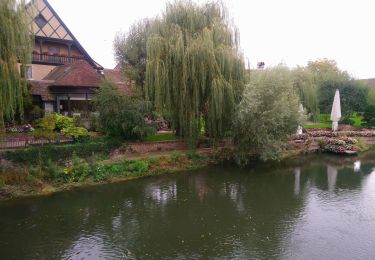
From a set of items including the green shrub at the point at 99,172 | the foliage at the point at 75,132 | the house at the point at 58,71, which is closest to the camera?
the green shrub at the point at 99,172

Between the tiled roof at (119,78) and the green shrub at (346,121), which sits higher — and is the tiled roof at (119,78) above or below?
above

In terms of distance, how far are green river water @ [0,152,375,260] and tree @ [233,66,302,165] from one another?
2.00m

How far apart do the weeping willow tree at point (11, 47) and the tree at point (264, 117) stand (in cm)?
1060

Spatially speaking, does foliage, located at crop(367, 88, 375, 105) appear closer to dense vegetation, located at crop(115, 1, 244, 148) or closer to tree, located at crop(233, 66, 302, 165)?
tree, located at crop(233, 66, 302, 165)

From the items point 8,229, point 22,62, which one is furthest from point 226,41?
point 8,229

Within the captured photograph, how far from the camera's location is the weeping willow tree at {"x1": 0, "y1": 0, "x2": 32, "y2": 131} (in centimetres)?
1228

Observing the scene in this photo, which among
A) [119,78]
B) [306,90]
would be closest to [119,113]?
[119,78]

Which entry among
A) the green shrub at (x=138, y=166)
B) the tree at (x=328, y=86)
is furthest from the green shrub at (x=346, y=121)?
the green shrub at (x=138, y=166)

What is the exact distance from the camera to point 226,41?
62.4 feet

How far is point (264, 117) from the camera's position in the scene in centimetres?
1784

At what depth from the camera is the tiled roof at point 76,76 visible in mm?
21703

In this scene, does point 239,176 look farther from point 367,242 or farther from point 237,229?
point 367,242

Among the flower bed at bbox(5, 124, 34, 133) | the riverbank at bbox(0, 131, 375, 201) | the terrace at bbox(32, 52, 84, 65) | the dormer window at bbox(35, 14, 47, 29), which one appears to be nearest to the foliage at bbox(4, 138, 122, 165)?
the riverbank at bbox(0, 131, 375, 201)

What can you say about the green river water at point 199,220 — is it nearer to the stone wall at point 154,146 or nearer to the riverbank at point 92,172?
the riverbank at point 92,172
